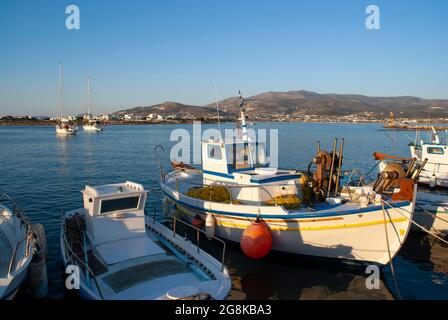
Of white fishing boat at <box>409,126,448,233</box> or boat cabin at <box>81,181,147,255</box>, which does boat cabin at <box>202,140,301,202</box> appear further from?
white fishing boat at <box>409,126,448,233</box>

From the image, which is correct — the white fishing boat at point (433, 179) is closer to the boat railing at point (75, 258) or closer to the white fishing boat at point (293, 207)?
the white fishing boat at point (293, 207)

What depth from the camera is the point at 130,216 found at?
39.9 ft

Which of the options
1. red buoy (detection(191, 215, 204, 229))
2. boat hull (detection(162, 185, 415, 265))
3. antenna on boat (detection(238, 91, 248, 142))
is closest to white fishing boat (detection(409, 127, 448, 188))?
boat hull (detection(162, 185, 415, 265))

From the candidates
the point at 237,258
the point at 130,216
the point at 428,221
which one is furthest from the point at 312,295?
the point at 428,221

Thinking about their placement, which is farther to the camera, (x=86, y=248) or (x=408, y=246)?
(x=408, y=246)

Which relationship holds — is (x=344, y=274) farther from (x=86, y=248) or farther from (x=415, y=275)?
(x=86, y=248)

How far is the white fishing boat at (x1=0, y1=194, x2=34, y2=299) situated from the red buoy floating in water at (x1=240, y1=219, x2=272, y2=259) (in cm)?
685

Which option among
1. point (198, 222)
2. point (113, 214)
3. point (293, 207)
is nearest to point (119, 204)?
point (113, 214)

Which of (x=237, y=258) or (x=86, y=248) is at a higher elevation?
(x=86, y=248)

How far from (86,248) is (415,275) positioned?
38.8 feet

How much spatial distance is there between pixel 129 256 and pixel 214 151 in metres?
7.98
